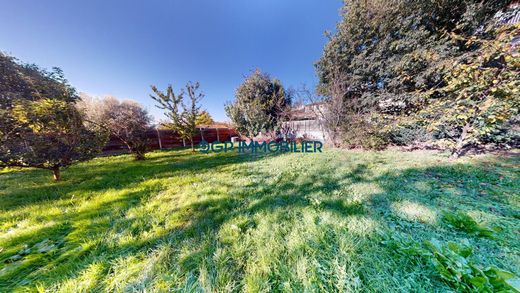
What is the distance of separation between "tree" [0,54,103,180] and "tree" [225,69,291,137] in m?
7.66

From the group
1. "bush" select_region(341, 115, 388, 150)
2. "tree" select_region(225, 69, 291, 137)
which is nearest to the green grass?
"bush" select_region(341, 115, 388, 150)

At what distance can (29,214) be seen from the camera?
7.70 ft

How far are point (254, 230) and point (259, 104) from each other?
9.55 m

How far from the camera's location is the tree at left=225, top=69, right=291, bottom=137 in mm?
10547

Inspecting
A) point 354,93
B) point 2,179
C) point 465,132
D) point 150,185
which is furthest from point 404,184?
point 2,179

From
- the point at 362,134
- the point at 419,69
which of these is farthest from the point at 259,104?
the point at 419,69

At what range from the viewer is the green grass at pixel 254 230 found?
4.05ft

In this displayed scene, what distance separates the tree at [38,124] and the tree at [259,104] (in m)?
7.66

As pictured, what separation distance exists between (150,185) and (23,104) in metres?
3.40

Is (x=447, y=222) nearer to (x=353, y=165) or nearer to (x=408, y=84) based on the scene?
(x=353, y=165)

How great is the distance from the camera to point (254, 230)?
181cm

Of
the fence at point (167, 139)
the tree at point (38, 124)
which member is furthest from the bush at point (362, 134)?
the tree at point (38, 124)

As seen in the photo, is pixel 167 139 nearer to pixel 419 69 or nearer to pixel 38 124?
pixel 38 124

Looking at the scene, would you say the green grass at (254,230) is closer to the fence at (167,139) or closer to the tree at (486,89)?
the tree at (486,89)
